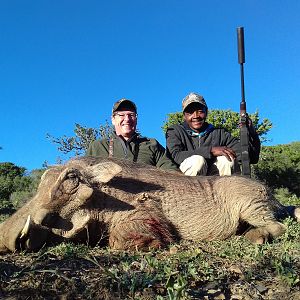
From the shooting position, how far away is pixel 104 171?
4.32m

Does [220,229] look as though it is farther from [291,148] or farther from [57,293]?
[291,148]

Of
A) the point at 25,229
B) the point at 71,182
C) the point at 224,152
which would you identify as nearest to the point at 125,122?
the point at 224,152

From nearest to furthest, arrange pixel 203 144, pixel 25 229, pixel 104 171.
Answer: pixel 25 229
pixel 104 171
pixel 203 144

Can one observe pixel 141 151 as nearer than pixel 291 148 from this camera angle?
Yes

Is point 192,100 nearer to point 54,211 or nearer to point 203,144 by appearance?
point 203,144

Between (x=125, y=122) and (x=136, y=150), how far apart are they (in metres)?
0.44

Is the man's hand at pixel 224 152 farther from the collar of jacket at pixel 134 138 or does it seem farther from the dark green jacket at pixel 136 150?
the collar of jacket at pixel 134 138

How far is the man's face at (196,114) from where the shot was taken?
22.6 feet

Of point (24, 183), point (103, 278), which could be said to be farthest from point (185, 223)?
point (24, 183)

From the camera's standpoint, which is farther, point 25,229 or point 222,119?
point 222,119

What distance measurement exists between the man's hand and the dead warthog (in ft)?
4.35

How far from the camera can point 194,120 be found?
691 centimetres

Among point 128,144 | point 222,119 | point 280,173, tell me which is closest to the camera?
point 128,144

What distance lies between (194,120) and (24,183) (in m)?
9.43
